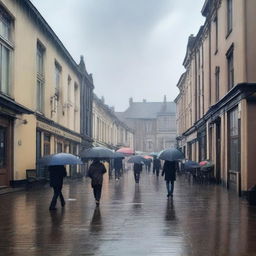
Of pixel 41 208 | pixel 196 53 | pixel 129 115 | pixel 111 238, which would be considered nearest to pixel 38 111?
pixel 41 208

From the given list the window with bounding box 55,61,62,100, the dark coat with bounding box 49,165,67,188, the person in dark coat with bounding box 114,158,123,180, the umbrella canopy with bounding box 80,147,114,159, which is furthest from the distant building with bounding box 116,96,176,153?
the dark coat with bounding box 49,165,67,188

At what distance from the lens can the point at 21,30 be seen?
2156 centimetres

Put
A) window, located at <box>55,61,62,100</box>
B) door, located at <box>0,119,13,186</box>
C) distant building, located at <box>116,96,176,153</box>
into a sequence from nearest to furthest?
door, located at <box>0,119,13,186</box> < window, located at <box>55,61,62,100</box> < distant building, located at <box>116,96,176,153</box>

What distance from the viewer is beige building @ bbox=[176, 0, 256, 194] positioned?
57.6 feet

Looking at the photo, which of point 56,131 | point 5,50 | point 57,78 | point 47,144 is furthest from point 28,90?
point 57,78

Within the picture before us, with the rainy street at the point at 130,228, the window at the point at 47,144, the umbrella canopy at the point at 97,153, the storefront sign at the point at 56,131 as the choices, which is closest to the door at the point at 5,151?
the rainy street at the point at 130,228

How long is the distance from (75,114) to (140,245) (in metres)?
30.5

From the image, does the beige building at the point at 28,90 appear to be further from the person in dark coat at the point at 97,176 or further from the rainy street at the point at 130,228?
the person in dark coat at the point at 97,176

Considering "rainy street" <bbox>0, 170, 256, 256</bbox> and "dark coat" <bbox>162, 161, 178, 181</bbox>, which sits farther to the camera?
"dark coat" <bbox>162, 161, 178, 181</bbox>

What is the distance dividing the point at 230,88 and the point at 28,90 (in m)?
9.36

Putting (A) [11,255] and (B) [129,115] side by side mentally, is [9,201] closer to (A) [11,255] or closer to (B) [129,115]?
(A) [11,255]

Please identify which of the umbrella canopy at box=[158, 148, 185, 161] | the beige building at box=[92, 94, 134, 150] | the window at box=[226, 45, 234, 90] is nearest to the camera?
the umbrella canopy at box=[158, 148, 185, 161]

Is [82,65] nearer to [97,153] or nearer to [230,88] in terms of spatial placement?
[230,88]

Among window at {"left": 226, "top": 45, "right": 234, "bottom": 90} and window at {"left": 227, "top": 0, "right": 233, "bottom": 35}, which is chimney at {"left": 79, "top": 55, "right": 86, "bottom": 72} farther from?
window at {"left": 226, "top": 45, "right": 234, "bottom": 90}
